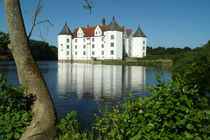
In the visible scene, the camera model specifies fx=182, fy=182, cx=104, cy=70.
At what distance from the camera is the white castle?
56.7m

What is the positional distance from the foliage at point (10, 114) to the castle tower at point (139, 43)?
5984cm

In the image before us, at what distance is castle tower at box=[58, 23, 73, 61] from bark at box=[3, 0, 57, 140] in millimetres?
64213

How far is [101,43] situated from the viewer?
60156 mm

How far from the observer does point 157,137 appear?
220cm

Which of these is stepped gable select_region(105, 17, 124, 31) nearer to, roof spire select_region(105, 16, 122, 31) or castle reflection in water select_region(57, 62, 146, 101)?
roof spire select_region(105, 16, 122, 31)

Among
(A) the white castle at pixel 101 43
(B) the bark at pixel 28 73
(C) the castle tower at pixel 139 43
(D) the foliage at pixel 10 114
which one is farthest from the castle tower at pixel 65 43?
(D) the foliage at pixel 10 114

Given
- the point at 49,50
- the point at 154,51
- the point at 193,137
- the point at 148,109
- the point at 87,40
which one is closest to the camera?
the point at 193,137

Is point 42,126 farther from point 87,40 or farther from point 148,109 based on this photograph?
point 87,40

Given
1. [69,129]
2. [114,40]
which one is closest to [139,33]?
[114,40]

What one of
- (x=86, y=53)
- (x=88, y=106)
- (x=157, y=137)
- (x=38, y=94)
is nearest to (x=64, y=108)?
(x=88, y=106)

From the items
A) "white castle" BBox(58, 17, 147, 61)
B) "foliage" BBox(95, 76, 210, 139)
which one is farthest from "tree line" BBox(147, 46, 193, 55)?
"foliage" BBox(95, 76, 210, 139)

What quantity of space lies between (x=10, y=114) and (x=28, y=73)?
2.99 feet

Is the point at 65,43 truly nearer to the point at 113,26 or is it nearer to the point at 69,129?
the point at 113,26

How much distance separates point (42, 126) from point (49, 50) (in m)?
98.9
